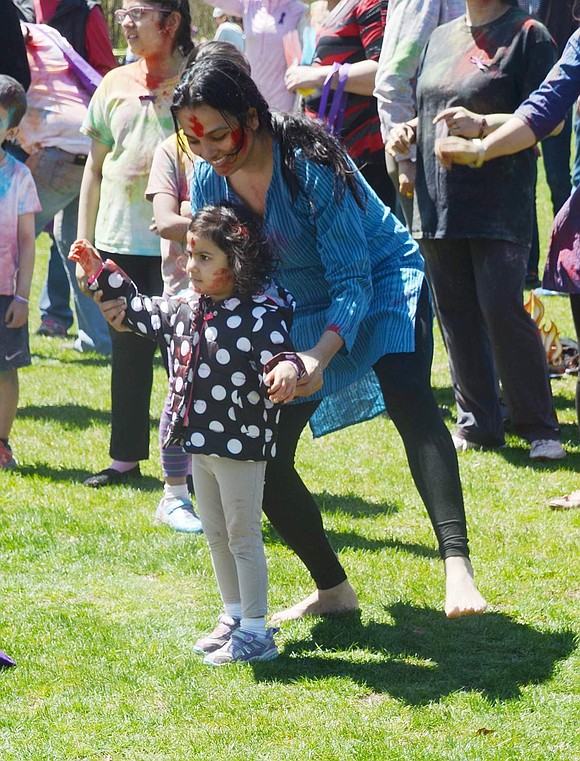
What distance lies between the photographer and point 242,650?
12.3 ft

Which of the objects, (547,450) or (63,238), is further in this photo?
(63,238)

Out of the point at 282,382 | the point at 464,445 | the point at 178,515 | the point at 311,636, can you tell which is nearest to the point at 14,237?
the point at 178,515

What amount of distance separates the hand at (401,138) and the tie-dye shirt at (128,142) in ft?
3.59

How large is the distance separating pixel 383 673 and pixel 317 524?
52cm

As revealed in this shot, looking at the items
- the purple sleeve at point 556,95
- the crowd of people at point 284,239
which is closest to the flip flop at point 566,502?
the crowd of people at point 284,239

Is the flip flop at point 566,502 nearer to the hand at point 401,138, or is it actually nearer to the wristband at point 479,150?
the wristband at point 479,150

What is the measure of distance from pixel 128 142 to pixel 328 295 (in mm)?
1899

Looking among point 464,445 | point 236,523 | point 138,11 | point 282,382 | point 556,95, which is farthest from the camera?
point 464,445

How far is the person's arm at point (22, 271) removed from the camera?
19.0 ft

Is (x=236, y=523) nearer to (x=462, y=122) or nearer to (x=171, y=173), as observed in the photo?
(x=171, y=173)

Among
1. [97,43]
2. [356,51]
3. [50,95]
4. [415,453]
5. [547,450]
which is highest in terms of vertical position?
[97,43]

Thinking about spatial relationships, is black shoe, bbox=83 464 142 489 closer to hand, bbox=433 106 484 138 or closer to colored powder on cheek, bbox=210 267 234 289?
hand, bbox=433 106 484 138

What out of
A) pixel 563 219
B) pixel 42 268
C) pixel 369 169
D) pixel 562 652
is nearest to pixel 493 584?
pixel 562 652

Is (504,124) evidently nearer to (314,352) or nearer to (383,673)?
(314,352)
